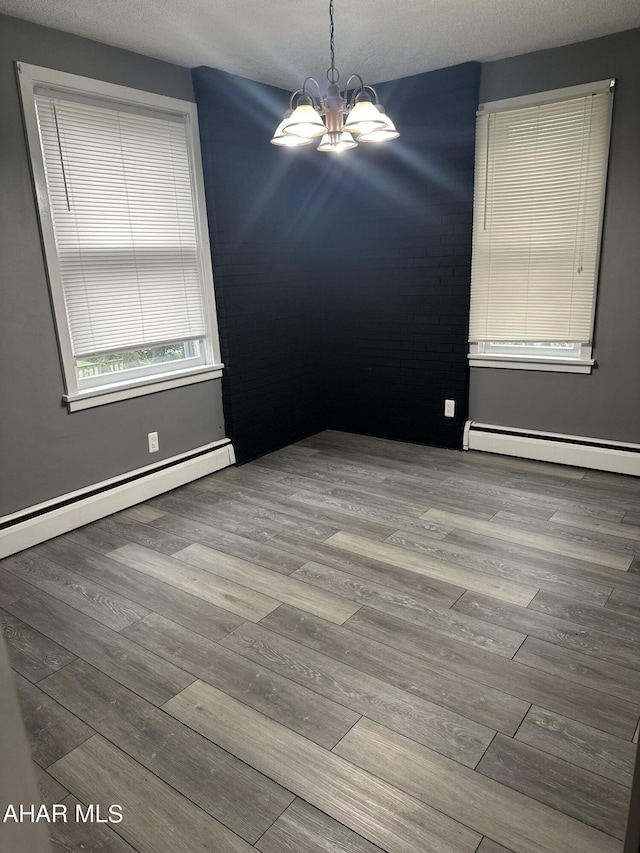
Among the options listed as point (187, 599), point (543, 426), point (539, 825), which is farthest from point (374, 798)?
point (543, 426)

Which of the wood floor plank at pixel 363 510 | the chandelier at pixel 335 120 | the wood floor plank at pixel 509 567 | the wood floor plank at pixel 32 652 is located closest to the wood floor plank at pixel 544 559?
the wood floor plank at pixel 509 567

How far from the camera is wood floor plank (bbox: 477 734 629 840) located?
1456 mm

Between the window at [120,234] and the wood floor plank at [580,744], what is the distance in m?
2.59

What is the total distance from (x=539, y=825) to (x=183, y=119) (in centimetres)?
377

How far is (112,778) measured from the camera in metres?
1.61

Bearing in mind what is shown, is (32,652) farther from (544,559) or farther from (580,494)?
(580,494)

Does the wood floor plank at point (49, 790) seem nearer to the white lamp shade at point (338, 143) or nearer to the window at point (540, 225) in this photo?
the white lamp shade at point (338, 143)

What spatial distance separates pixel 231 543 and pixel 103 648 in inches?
34.6

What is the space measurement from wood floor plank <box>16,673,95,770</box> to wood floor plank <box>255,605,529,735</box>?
57 centimetres

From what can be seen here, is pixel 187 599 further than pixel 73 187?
No

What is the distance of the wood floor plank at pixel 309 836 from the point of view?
4.58 ft

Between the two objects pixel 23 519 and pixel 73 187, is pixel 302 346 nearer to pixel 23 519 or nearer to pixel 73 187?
pixel 73 187

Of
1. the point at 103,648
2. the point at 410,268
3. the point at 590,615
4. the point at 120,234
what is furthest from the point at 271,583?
the point at 410,268

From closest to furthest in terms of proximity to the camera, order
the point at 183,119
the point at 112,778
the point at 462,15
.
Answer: the point at 112,778, the point at 462,15, the point at 183,119
